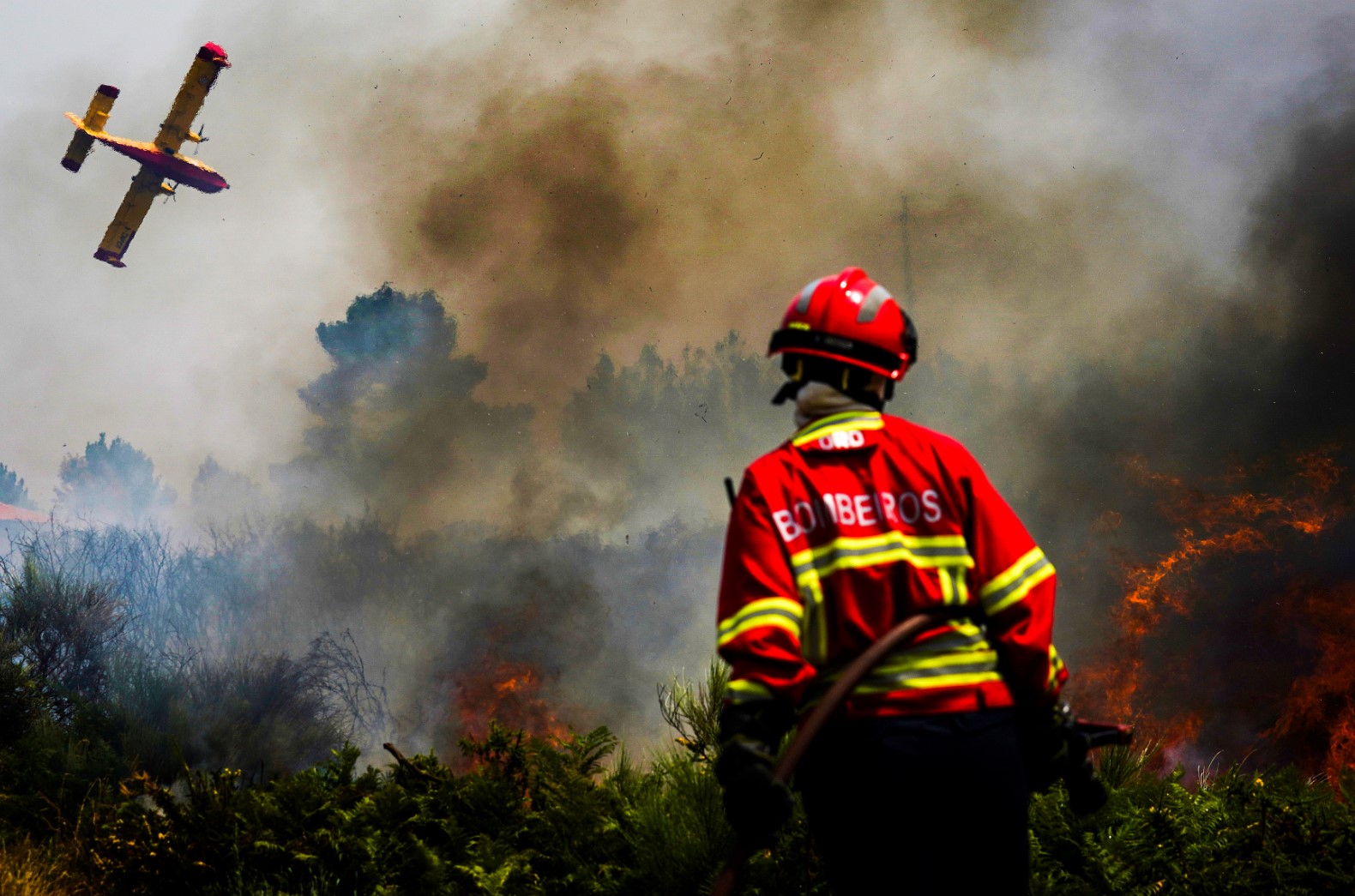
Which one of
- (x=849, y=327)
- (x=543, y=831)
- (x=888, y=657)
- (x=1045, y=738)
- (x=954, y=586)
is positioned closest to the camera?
(x=888, y=657)

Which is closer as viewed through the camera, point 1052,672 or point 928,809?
point 928,809

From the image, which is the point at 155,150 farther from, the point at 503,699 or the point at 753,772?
the point at 753,772

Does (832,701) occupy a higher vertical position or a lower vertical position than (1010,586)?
lower

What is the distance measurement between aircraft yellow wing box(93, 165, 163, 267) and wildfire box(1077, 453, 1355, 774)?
30.4 meters

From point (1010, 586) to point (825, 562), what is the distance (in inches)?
19.7

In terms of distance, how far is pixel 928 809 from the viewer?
2357 millimetres

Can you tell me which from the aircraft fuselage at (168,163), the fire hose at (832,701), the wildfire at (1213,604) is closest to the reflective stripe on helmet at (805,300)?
the fire hose at (832,701)

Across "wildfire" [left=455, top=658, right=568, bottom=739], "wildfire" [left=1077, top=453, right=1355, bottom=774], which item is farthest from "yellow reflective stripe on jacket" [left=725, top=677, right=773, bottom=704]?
"wildfire" [left=455, top=658, right=568, bottom=739]

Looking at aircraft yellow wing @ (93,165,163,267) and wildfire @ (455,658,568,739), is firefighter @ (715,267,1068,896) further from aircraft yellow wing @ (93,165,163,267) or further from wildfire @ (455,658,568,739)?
aircraft yellow wing @ (93,165,163,267)

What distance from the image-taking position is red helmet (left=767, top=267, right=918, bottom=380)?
2.84 metres

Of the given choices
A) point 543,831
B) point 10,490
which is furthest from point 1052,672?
point 10,490

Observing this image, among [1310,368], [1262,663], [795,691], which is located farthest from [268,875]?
[1310,368]

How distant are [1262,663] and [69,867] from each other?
1934 cm

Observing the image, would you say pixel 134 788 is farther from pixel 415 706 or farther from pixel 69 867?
pixel 415 706
